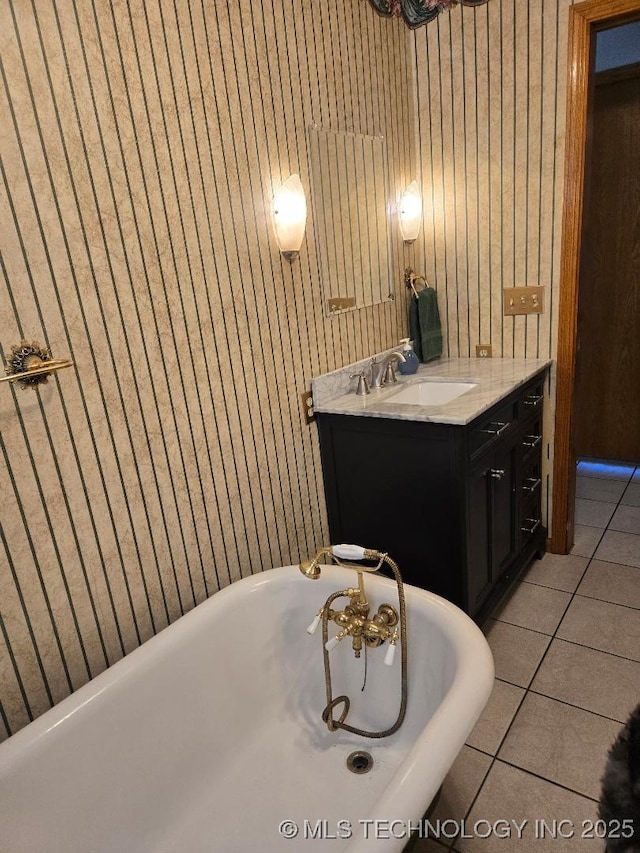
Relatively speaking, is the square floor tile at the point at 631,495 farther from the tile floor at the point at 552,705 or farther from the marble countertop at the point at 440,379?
the marble countertop at the point at 440,379

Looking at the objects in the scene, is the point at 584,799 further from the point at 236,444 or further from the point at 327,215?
the point at 327,215

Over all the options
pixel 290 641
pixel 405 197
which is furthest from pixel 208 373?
pixel 405 197

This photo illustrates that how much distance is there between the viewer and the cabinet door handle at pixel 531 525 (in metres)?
2.55

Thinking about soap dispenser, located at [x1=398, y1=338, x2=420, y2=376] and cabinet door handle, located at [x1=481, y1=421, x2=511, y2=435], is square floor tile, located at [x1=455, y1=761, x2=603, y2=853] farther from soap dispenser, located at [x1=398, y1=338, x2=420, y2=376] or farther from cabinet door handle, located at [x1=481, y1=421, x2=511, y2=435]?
soap dispenser, located at [x1=398, y1=338, x2=420, y2=376]

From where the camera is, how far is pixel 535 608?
2410 mm

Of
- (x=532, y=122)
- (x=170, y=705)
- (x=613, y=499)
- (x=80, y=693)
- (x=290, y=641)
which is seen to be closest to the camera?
(x=80, y=693)

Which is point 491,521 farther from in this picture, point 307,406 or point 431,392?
point 307,406

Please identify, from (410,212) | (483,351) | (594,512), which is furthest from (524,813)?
(410,212)

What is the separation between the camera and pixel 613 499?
10.9ft

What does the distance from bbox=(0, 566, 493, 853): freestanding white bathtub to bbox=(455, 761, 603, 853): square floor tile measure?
0.27 metres

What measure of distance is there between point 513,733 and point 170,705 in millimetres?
1083

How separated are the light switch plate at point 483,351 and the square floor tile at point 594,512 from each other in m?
1.09

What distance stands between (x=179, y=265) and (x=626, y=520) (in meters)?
2.66

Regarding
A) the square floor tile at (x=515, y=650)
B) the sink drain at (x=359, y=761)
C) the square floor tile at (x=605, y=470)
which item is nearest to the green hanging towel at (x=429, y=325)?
the square floor tile at (x=515, y=650)
